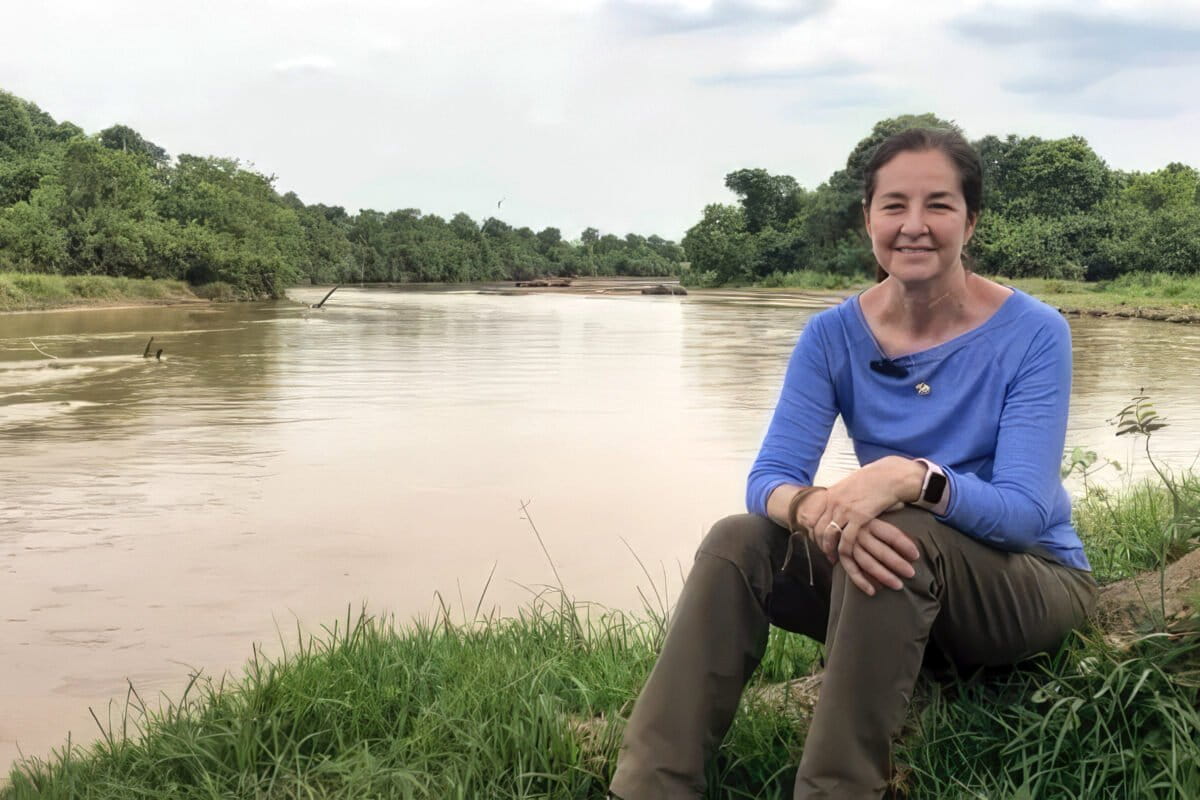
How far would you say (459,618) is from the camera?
3.89m

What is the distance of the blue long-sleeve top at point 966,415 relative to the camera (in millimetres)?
1817

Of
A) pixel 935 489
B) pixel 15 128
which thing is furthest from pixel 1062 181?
pixel 15 128

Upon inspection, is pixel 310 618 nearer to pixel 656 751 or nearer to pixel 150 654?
pixel 150 654

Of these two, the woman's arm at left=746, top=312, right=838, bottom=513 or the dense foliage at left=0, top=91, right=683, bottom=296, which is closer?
the woman's arm at left=746, top=312, right=838, bottom=513

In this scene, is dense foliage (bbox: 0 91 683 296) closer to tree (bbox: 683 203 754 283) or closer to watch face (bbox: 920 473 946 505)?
tree (bbox: 683 203 754 283)

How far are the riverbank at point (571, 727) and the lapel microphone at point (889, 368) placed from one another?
22.1 inches

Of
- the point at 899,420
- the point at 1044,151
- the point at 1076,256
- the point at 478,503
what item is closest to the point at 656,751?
the point at 899,420

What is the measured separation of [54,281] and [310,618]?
30.2 meters

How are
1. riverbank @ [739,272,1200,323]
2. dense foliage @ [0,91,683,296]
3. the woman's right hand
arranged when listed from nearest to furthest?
the woman's right hand < riverbank @ [739,272,1200,323] < dense foliage @ [0,91,683,296]

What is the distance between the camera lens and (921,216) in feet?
6.63

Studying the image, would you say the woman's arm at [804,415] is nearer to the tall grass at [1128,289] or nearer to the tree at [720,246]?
the tall grass at [1128,289]

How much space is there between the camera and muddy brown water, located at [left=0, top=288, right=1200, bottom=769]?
154 inches

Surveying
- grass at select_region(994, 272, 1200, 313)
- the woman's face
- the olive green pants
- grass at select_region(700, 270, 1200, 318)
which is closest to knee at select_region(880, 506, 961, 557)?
the olive green pants

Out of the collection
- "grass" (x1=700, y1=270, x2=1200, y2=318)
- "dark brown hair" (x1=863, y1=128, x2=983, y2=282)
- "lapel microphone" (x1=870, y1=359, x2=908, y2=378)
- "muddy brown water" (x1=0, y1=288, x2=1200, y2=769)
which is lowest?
"muddy brown water" (x1=0, y1=288, x2=1200, y2=769)
